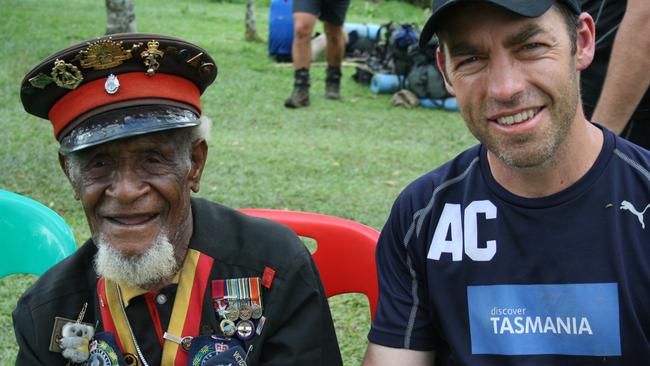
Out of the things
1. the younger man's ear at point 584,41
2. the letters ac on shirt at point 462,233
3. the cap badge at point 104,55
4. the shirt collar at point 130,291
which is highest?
the younger man's ear at point 584,41

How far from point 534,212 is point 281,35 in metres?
10.4

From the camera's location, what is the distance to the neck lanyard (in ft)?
8.18

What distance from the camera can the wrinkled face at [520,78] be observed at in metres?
2.10

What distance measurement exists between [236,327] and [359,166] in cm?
427

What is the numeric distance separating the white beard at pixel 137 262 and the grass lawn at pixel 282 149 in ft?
4.83

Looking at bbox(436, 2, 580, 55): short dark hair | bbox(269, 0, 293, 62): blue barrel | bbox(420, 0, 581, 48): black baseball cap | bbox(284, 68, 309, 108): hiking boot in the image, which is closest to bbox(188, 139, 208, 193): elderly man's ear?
bbox(420, 0, 581, 48): black baseball cap

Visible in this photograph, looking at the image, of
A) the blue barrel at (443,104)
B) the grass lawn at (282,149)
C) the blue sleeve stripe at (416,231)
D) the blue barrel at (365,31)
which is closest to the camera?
the blue sleeve stripe at (416,231)

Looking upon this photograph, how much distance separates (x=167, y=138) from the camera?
7.89 feet

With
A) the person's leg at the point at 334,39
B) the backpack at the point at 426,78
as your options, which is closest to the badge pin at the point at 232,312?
the person's leg at the point at 334,39

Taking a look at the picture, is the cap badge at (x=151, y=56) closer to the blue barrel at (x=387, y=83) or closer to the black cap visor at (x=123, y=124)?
the black cap visor at (x=123, y=124)

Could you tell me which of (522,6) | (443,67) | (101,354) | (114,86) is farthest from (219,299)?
(522,6)

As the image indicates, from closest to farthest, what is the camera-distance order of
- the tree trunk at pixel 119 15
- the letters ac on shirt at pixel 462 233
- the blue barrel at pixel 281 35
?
the letters ac on shirt at pixel 462 233
the tree trunk at pixel 119 15
the blue barrel at pixel 281 35

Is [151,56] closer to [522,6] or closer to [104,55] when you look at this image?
[104,55]

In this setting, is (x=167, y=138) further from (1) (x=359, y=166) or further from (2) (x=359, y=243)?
(1) (x=359, y=166)
